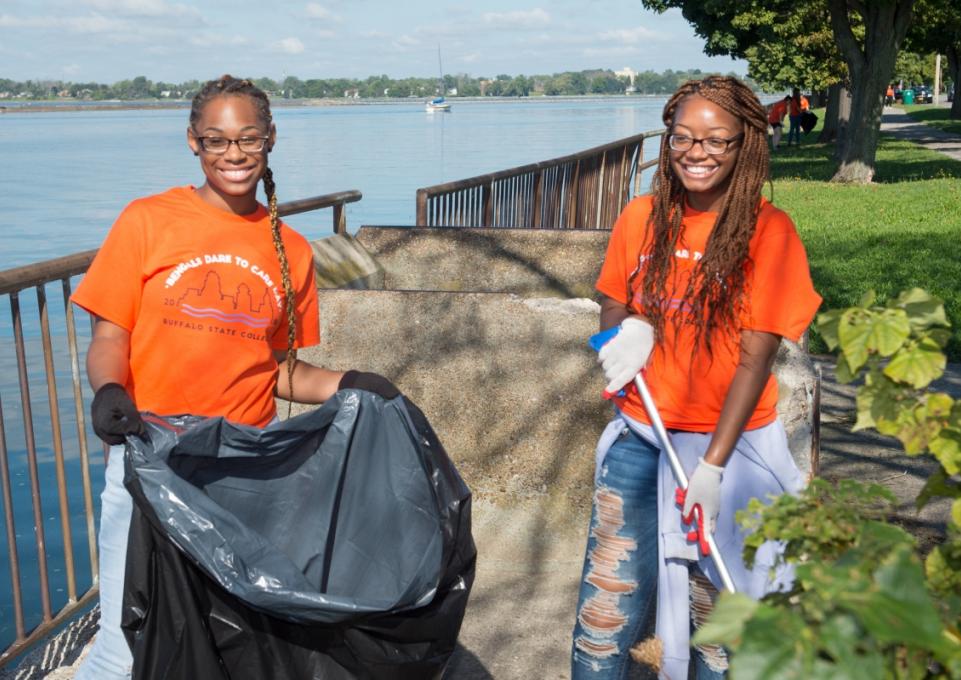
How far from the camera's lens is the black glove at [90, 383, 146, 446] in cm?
249

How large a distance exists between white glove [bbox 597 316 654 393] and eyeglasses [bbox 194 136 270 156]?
0.94m

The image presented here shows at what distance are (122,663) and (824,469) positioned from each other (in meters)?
4.05

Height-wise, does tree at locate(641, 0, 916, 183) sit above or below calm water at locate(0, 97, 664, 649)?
above

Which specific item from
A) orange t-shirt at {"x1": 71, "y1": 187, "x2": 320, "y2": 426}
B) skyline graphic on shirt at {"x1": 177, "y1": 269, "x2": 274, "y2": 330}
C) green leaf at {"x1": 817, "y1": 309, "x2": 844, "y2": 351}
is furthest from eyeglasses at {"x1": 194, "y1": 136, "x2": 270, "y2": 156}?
green leaf at {"x1": 817, "y1": 309, "x2": 844, "y2": 351}

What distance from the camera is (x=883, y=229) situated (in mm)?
14406

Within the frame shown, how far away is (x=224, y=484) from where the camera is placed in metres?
2.71

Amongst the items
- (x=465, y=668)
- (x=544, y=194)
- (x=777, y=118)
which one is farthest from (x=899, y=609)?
(x=777, y=118)

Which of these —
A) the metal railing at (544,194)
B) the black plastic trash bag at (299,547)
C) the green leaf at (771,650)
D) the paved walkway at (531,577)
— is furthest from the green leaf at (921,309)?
the metal railing at (544,194)

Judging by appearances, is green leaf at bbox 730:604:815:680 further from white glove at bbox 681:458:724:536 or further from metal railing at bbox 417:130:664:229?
metal railing at bbox 417:130:664:229

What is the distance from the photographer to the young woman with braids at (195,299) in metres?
2.66

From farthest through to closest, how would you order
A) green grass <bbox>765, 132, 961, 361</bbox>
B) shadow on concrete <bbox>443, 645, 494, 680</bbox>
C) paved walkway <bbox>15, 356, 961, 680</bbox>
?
green grass <bbox>765, 132, 961, 361</bbox>, paved walkway <bbox>15, 356, 961, 680</bbox>, shadow on concrete <bbox>443, 645, 494, 680</bbox>

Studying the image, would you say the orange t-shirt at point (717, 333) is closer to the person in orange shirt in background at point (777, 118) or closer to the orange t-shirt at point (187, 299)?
the orange t-shirt at point (187, 299)

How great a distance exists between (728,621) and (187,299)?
73.0 inches

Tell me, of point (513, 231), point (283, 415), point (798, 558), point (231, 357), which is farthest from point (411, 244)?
point (798, 558)
